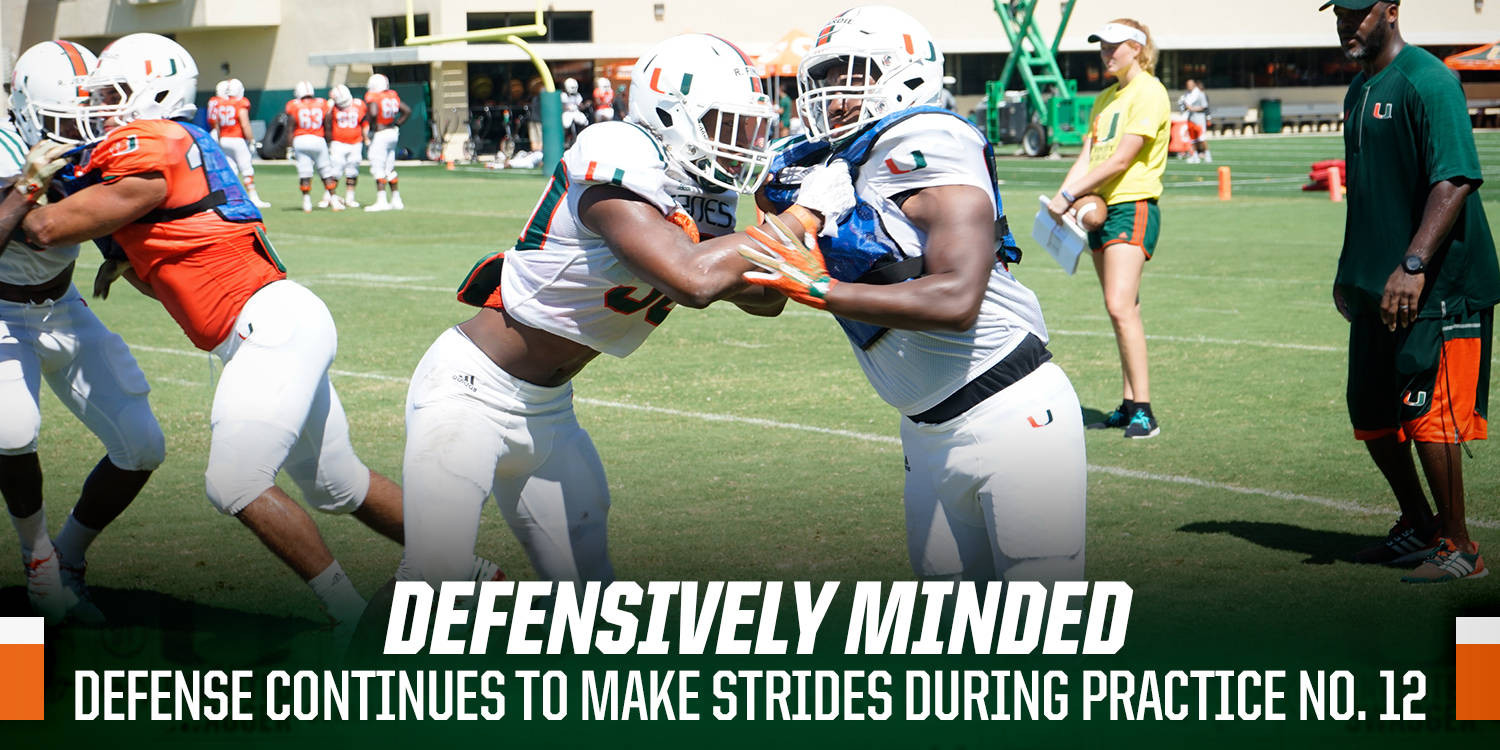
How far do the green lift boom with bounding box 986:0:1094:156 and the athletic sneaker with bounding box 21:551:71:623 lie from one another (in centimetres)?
3215

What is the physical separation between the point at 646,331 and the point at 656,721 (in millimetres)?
1047

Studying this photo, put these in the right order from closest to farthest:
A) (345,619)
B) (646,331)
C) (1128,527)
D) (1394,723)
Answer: (1394,723), (646,331), (345,619), (1128,527)

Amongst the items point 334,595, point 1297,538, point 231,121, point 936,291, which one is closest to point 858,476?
point 1297,538

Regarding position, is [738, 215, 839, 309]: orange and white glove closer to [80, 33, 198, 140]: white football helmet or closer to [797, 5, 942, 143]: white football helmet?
[797, 5, 942, 143]: white football helmet

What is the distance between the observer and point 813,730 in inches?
163

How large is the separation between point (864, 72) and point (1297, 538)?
10.3ft

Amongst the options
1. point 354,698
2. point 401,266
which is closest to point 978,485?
point 354,698

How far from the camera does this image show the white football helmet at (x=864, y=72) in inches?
147

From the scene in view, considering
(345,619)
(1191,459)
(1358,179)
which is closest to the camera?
(345,619)

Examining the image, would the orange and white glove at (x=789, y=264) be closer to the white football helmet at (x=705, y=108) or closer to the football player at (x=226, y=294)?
the white football helmet at (x=705, y=108)

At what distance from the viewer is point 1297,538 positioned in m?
5.97

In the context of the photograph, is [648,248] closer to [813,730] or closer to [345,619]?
[813,730]

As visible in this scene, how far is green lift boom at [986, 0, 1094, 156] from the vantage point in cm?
3588

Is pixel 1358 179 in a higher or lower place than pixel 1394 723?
higher
